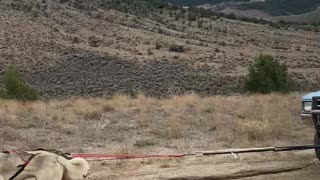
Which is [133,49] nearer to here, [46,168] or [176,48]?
[176,48]

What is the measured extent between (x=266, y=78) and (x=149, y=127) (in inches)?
699

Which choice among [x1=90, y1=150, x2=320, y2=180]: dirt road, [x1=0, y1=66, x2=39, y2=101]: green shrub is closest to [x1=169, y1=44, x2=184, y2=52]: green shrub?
[x1=0, y1=66, x2=39, y2=101]: green shrub

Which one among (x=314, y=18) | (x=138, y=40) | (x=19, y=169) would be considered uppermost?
(x=19, y=169)

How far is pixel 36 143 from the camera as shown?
12.6 metres

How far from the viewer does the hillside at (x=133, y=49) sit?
3981cm

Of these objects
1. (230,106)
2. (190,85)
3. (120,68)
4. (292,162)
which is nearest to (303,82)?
(190,85)

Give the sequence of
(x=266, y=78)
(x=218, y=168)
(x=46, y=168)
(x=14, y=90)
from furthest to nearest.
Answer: (x=266, y=78)
(x=14, y=90)
(x=218, y=168)
(x=46, y=168)

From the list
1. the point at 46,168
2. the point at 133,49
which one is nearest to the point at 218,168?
the point at 46,168

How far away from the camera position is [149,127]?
1506cm

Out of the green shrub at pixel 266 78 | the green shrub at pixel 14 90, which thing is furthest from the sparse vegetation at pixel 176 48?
the green shrub at pixel 14 90

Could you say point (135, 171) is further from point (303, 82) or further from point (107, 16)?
point (107, 16)

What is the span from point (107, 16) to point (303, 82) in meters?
26.0

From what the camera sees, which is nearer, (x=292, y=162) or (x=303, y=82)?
(x=292, y=162)

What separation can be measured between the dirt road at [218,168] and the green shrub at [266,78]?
20771 millimetres
